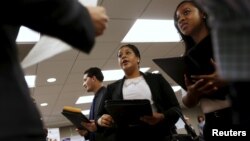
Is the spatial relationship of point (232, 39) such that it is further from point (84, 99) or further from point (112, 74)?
point (84, 99)

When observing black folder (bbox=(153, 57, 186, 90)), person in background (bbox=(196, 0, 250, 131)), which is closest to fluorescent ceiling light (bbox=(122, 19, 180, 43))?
black folder (bbox=(153, 57, 186, 90))

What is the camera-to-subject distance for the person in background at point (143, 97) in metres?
1.80

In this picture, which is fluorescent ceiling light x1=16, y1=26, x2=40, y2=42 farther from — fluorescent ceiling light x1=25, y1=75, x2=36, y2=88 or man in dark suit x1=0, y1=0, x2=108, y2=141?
man in dark suit x1=0, y1=0, x2=108, y2=141

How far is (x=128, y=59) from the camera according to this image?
7.14 feet

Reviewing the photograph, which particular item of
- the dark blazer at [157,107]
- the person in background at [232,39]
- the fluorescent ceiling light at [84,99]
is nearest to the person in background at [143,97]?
the dark blazer at [157,107]

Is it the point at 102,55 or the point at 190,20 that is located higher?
the point at 102,55

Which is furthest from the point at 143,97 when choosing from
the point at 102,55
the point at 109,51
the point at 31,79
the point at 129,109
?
the point at 31,79

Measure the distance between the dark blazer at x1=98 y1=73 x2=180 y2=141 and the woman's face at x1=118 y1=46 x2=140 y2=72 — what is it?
0.11 m

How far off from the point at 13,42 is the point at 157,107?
1.38 metres

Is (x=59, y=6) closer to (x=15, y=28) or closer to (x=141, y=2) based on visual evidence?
(x=15, y=28)

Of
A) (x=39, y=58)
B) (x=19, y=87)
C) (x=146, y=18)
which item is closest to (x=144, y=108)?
(x=39, y=58)

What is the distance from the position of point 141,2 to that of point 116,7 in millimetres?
334

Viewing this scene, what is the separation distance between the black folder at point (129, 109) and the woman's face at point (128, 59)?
472 mm

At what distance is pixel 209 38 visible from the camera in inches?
50.1
